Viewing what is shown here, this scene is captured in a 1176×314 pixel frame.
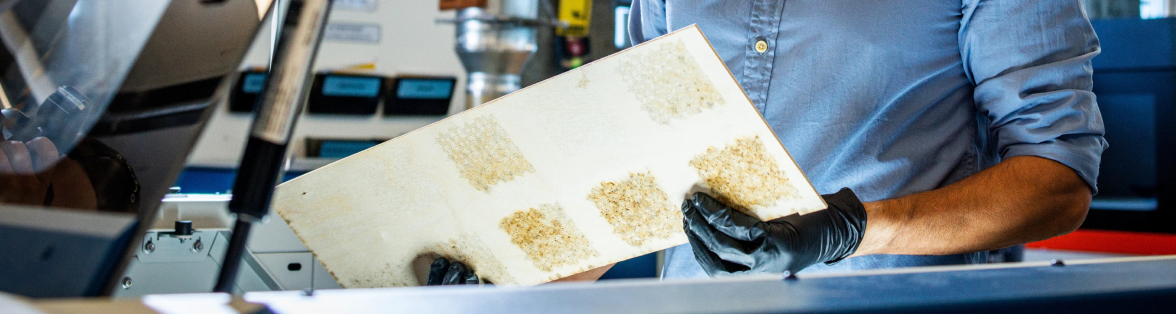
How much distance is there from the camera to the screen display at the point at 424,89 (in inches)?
112

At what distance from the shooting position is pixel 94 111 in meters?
0.43

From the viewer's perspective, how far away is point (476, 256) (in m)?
0.82

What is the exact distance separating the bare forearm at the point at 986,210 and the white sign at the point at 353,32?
9.17 ft

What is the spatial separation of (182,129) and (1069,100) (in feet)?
2.72

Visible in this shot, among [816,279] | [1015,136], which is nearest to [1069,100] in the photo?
[1015,136]

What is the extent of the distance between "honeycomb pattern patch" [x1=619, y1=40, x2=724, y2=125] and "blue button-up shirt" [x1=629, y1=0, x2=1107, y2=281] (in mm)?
347

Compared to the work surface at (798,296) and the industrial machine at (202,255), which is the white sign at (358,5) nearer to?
the industrial machine at (202,255)

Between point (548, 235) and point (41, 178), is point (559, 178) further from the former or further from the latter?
point (41, 178)

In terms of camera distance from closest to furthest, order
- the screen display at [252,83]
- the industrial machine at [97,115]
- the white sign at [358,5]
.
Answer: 1. the industrial machine at [97,115]
2. the screen display at [252,83]
3. the white sign at [358,5]

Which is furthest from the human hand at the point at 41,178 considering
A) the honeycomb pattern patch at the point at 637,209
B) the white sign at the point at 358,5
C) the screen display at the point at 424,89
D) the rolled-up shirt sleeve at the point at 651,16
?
the white sign at the point at 358,5

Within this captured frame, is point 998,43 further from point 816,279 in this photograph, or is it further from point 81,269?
point 81,269

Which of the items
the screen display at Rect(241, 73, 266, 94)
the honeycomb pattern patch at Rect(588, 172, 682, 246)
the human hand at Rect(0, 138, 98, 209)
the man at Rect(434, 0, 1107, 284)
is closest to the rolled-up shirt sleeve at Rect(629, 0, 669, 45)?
the man at Rect(434, 0, 1107, 284)

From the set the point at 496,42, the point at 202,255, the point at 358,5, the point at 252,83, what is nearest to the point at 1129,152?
the point at 496,42

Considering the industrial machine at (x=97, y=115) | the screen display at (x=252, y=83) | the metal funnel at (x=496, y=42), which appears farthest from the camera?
the screen display at (x=252, y=83)
